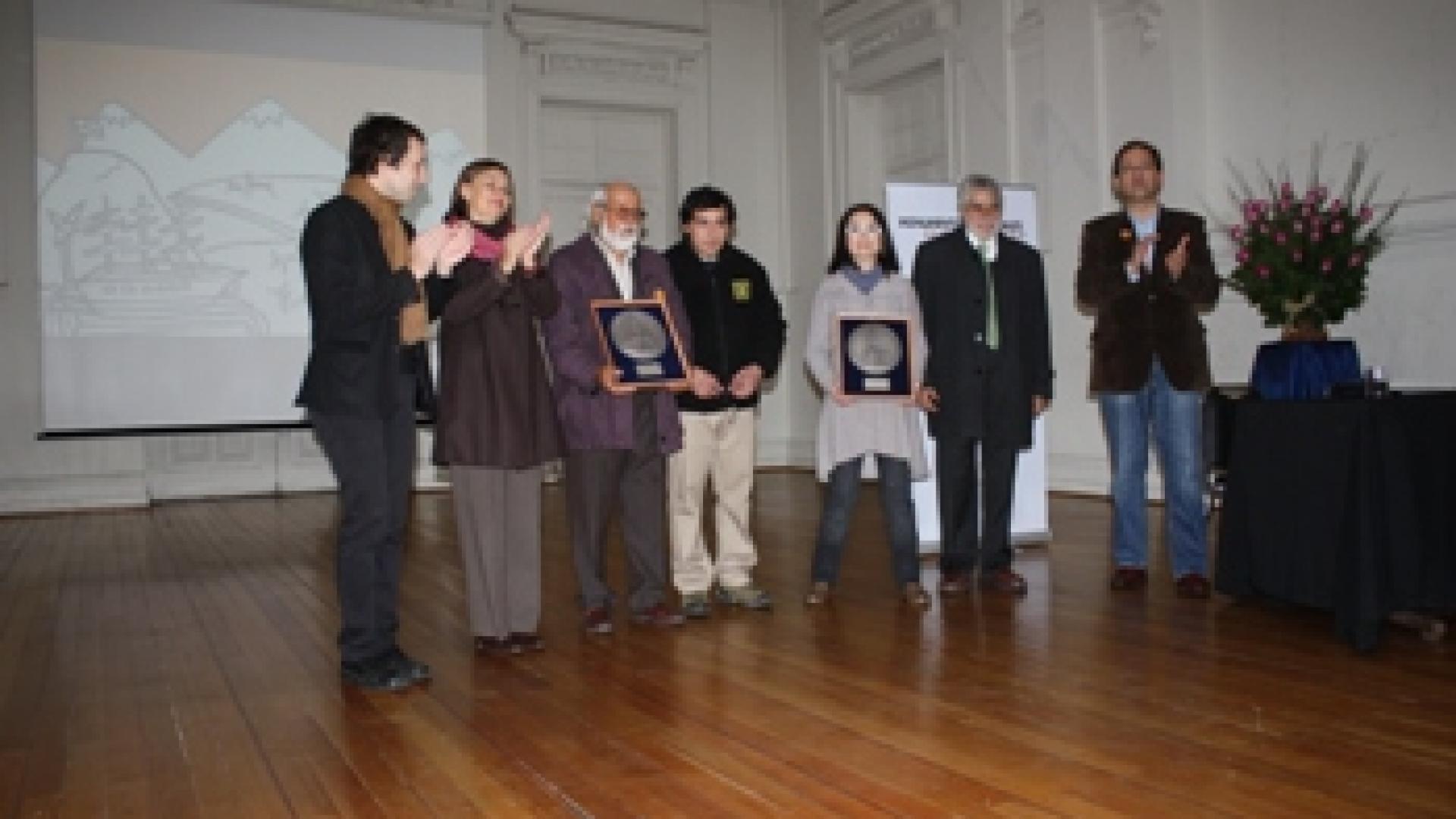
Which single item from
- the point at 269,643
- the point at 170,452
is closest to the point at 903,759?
the point at 269,643

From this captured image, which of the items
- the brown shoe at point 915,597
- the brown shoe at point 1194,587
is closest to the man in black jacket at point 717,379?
the brown shoe at point 915,597

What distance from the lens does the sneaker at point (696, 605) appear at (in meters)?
3.84

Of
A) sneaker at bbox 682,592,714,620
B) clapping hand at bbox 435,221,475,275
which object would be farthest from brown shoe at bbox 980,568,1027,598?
clapping hand at bbox 435,221,475,275

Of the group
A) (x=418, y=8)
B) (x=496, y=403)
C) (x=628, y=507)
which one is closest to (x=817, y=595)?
(x=628, y=507)

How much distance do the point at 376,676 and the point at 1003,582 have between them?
87.5 inches

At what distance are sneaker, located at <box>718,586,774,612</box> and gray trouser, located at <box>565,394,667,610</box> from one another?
11.5 inches

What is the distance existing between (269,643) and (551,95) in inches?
285

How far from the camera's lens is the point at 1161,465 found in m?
4.24

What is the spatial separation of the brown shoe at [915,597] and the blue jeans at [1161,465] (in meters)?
0.78

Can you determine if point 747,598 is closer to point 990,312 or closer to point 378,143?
point 990,312

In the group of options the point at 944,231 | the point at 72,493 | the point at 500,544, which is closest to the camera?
the point at 500,544

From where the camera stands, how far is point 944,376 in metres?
4.11

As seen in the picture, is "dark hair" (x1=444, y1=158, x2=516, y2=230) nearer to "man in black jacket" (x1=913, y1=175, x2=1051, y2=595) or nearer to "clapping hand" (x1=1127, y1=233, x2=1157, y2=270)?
"man in black jacket" (x1=913, y1=175, x2=1051, y2=595)

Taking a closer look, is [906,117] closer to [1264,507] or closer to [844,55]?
[844,55]
